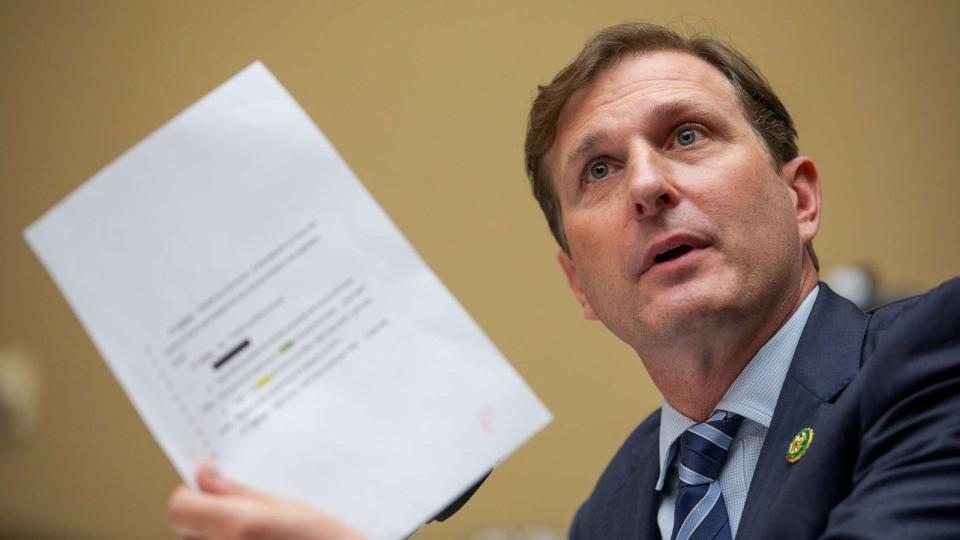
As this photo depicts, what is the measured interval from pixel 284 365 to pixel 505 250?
284 centimetres

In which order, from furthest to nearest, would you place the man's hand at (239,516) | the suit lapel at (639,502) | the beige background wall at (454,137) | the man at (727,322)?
the beige background wall at (454,137), the suit lapel at (639,502), the man at (727,322), the man's hand at (239,516)

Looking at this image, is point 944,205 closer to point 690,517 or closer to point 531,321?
point 531,321

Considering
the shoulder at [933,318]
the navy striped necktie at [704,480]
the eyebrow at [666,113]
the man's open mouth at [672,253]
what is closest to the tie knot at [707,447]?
the navy striped necktie at [704,480]

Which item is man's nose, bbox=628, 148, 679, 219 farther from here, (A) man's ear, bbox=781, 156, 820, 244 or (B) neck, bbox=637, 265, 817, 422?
(A) man's ear, bbox=781, 156, 820, 244

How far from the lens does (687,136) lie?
5.30 feet

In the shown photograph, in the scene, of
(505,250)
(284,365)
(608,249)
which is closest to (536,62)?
(505,250)

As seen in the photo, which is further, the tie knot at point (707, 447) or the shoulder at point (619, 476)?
the shoulder at point (619, 476)

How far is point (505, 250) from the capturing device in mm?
3736

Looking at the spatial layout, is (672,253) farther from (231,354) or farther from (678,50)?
(231,354)

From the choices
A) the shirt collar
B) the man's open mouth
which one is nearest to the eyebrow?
the man's open mouth

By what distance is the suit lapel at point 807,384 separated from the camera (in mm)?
1255

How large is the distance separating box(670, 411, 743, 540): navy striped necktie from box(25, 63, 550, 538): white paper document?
21.2 inches

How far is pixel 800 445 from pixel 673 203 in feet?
1.35

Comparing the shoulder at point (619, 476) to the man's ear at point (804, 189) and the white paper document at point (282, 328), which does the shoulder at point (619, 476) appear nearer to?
the man's ear at point (804, 189)
